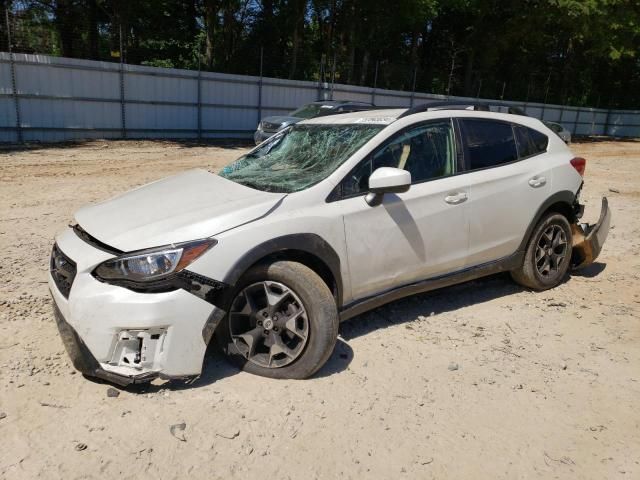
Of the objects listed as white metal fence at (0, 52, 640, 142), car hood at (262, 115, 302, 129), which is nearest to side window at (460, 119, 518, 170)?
car hood at (262, 115, 302, 129)

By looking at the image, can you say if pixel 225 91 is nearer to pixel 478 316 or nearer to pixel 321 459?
pixel 478 316

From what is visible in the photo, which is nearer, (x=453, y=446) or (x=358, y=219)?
(x=453, y=446)

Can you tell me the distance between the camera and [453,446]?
269 cm

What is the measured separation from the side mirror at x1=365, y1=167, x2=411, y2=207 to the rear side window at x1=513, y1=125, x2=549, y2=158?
1.72 metres

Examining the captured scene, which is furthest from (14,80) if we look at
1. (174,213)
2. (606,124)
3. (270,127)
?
(606,124)

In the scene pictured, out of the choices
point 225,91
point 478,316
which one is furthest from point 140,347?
point 225,91

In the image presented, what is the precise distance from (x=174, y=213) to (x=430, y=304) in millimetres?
2387

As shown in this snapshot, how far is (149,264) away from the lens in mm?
2793

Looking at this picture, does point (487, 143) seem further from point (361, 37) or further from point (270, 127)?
point (361, 37)

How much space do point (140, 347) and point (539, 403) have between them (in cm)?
230

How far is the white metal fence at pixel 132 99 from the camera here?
1488cm

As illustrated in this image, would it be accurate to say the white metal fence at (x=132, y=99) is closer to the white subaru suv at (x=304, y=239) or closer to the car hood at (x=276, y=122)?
the car hood at (x=276, y=122)

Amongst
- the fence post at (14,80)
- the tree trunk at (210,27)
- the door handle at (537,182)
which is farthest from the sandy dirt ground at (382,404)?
the tree trunk at (210,27)

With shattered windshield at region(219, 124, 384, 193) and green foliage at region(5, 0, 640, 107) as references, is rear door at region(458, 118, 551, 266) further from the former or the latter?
green foliage at region(5, 0, 640, 107)
